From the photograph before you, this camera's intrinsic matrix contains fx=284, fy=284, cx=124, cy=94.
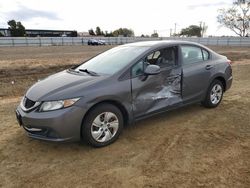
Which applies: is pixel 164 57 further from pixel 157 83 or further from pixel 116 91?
pixel 116 91

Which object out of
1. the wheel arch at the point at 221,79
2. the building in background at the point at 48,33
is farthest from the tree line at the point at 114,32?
Answer: the wheel arch at the point at 221,79

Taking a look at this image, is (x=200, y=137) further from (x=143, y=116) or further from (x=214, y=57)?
(x=214, y=57)

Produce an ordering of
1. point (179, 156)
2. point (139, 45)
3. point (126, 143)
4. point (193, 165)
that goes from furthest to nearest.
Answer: point (139, 45), point (126, 143), point (179, 156), point (193, 165)

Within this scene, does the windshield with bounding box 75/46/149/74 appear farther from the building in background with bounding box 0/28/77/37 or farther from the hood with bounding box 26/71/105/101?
the building in background with bounding box 0/28/77/37

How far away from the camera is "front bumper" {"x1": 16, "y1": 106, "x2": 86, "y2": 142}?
12.6ft

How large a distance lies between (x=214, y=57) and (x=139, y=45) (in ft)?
5.92

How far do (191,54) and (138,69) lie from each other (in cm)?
150

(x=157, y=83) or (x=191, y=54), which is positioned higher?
(x=191, y=54)

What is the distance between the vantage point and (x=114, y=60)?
4988 millimetres

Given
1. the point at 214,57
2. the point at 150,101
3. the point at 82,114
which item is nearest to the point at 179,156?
the point at 150,101

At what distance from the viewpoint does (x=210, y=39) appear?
5047 cm

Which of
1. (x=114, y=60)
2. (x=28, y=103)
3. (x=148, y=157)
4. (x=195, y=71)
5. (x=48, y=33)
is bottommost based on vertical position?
(x=148, y=157)

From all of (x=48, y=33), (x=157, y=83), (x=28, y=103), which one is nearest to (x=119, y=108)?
(x=157, y=83)

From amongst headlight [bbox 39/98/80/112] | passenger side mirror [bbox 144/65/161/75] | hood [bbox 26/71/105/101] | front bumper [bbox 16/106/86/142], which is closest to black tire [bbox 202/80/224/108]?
passenger side mirror [bbox 144/65/161/75]
